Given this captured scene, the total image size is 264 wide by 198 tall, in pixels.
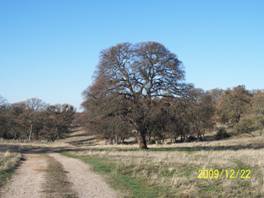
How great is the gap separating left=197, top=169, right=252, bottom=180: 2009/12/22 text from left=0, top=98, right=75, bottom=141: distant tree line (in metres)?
78.0

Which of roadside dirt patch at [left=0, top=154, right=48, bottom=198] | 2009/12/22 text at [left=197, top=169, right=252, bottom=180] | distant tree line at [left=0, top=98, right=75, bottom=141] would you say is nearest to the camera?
roadside dirt patch at [left=0, top=154, right=48, bottom=198]

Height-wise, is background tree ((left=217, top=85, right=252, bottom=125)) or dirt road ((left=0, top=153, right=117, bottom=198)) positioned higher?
background tree ((left=217, top=85, right=252, bottom=125))

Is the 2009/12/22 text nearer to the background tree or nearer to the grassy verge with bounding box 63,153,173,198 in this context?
the grassy verge with bounding box 63,153,173,198

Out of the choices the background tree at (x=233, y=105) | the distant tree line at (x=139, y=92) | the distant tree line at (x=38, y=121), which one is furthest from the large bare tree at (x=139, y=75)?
the distant tree line at (x=38, y=121)

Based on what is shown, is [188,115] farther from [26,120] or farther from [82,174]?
[26,120]

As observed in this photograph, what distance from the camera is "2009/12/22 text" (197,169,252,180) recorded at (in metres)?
15.3

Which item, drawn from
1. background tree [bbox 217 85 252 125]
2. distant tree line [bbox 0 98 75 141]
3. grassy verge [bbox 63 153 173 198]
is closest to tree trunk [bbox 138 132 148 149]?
grassy verge [bbox 63 153 173 198]

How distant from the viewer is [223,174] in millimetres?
16406

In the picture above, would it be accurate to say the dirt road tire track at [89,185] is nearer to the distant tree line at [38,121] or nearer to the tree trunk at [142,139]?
the tree trunk at [142,139]

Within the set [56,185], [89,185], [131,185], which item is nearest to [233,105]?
[131,185]

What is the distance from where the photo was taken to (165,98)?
36375 mm

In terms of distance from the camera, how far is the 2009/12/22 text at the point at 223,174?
15.3 m

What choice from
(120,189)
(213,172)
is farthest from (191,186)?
(213,172)

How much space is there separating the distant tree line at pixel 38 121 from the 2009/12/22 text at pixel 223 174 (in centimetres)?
7799
